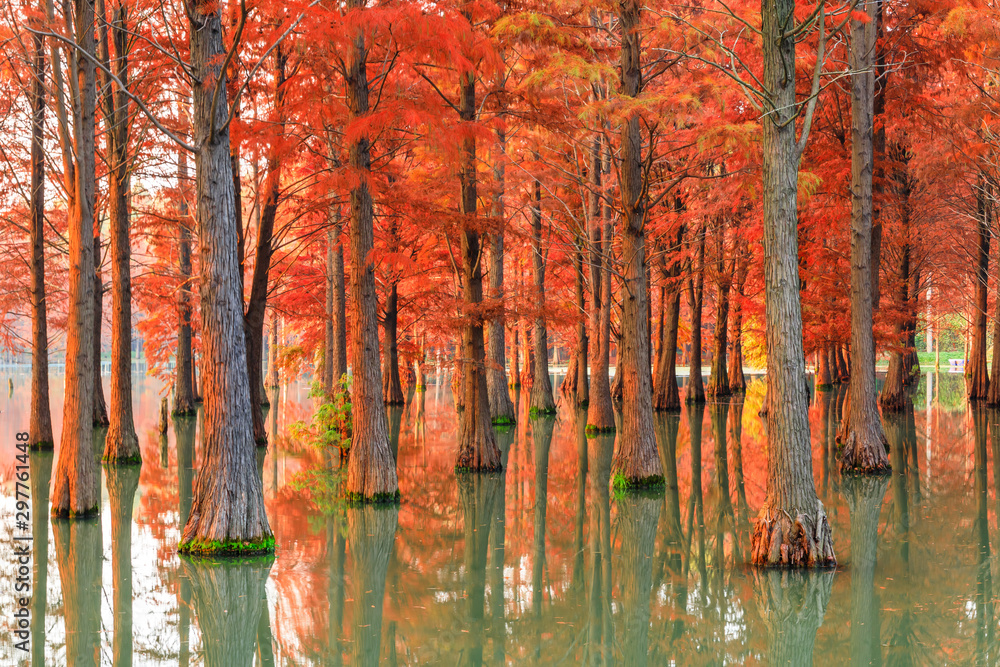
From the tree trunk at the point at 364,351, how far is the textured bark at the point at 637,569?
3.47 m

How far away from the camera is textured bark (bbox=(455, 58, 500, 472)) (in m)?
Answer: 13.8

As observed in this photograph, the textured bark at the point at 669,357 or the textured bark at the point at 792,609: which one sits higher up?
the textured bark at the point at 669,357

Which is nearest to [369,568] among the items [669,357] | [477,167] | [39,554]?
[39,554]

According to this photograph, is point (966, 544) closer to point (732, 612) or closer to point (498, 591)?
point (732, 612)

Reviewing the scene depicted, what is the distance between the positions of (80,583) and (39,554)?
1.34 metres

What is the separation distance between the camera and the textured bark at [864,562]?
6.03 meters

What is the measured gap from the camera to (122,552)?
28.9 ft

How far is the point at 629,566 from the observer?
27.6 feet

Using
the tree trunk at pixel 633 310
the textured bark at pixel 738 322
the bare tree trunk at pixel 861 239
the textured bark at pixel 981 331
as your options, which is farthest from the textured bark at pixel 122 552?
the textured bark at pixel 981 331

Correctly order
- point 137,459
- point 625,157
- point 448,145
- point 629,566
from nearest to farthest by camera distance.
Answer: point 629,566 → point 448,145 → point 625,157 → point 137,459

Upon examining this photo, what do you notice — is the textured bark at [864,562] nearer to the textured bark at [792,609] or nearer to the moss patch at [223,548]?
the textured bark at [792,609]

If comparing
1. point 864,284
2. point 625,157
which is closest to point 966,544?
point 864,284

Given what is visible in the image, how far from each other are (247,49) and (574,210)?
9.39 m

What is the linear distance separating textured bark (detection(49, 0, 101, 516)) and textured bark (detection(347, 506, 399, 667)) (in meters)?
3.42
